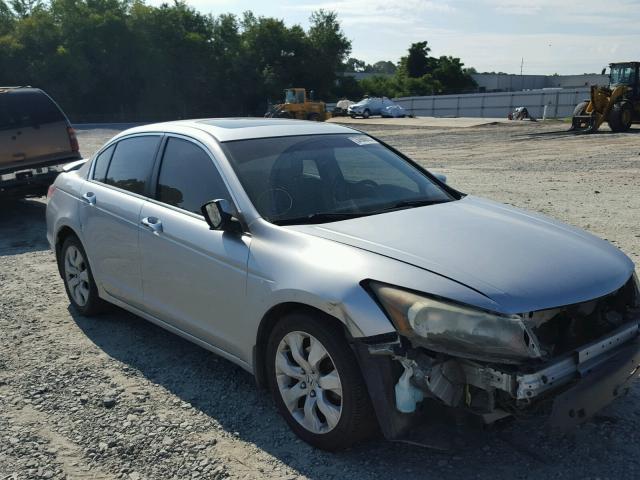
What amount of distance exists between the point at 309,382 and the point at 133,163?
247cm

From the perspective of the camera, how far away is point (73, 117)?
6278 centimetres

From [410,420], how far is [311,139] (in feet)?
7.28

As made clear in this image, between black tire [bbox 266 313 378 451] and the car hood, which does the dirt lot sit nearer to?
black tire [bbox 266 313 378 451]

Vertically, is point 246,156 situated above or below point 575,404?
above

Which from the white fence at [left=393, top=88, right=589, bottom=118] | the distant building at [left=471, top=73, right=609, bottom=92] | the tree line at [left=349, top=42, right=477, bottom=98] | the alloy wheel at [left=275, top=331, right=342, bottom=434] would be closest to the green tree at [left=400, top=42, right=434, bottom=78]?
the tree line at [left=349, top=42, right=477, bottom=98]

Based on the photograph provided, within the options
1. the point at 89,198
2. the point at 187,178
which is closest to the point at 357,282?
the point at 187,178

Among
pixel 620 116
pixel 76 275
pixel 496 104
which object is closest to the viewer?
pixel 76 275

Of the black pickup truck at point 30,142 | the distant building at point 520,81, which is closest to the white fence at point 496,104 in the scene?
the distant building at point 520,81

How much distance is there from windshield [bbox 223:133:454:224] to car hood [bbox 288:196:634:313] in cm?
20

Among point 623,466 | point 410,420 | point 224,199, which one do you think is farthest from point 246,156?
point 623,466

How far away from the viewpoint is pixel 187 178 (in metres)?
4.25

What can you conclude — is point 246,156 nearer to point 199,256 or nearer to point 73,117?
point 199,256

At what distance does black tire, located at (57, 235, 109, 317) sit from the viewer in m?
5.22

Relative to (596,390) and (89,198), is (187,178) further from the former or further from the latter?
(596,390)
